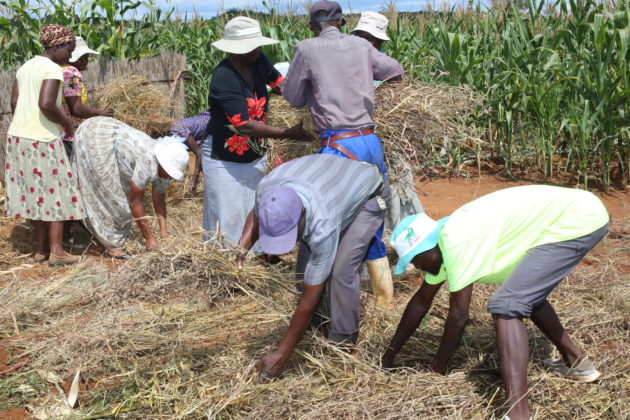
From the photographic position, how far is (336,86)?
151 inches

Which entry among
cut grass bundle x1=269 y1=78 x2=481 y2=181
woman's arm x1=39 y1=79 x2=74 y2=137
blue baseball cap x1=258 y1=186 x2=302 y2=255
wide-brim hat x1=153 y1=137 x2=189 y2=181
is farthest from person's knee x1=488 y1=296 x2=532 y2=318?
woman's arm x1=39 y1=79 x2=74 y2=137

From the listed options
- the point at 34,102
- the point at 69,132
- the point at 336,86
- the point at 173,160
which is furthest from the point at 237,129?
the point at 69,132

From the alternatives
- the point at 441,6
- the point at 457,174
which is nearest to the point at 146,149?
the point at 457,174

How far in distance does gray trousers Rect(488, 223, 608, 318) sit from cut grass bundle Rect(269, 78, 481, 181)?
1.72 meters

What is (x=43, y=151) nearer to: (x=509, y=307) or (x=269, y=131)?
(x=269, y=131)

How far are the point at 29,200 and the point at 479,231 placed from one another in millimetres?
3823

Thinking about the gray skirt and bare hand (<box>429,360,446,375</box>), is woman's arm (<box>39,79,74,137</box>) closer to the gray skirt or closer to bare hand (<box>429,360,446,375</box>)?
the gray skirt

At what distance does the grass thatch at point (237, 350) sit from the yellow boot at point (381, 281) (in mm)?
80

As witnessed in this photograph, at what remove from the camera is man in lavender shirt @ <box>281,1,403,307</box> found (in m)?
3.83

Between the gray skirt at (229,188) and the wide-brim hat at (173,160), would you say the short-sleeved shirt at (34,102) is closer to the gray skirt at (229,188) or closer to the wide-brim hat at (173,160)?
the wide-brim hat at (173,160)

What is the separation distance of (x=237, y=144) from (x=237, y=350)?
1.42 m

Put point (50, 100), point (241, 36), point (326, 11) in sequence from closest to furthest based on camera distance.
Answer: point (326, 11), point (241, 36), point (50, 100)

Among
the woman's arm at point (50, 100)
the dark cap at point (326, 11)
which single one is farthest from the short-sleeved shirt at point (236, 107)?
the woman's arm at point (50, 100)

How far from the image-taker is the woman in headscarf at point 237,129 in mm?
4227
